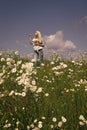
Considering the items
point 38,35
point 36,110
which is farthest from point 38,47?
point 36,110

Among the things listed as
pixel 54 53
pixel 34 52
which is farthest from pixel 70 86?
pixel 54 53

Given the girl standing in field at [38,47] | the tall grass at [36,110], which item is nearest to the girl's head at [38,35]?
the girl standing in field at [38,47]

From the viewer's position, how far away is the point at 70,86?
8680 millimetres

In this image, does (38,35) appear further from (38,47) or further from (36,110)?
(36,110)

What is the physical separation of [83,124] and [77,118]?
332 mm

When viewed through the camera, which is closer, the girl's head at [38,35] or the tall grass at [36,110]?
the tall grass at [36,110]

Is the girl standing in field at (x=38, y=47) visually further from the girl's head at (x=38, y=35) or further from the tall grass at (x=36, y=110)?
the tall grass at (x=36, y=110)

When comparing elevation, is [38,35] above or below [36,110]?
above

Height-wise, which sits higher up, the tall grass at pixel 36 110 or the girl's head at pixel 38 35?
the girl's head at pixel 38 35

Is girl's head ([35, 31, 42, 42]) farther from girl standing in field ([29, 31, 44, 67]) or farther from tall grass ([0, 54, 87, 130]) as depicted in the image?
tall grass ([0, 54, 87, 130])

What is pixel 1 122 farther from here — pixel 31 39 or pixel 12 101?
pixel 31 39

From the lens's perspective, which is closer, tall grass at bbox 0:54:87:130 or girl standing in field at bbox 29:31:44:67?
tall grass at bbox 0:54:87:130

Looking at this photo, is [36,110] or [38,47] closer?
[36,110]

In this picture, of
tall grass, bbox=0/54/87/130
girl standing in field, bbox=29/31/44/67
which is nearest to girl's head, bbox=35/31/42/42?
girl standing in field, bbox=29/31/44/67
